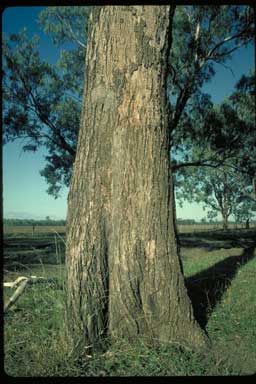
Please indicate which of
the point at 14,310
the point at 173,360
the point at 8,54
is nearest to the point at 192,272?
the point at 14,310

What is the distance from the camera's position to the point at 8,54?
16.0m

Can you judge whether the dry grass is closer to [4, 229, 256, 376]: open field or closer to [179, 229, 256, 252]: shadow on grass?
[4, 229, 256, 376]: open field

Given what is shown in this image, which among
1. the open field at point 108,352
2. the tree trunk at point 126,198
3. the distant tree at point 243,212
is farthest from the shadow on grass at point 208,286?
the distant tree at point 243,212

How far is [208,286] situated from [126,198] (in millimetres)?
Answer: 4027

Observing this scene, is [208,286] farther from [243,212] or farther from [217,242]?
[243,212]

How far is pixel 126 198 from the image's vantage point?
4109 mm

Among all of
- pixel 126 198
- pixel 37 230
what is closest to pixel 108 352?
pixel 126 198

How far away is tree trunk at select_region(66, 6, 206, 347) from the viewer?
13.0 ft

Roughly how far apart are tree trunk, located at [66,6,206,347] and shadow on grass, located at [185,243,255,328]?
1.37m

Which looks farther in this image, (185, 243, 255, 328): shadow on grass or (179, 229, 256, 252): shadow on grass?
(179, 229, 256, 252): shadow on grass

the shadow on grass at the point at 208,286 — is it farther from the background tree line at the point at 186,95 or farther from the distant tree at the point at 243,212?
the distant tree at the point at 243,212

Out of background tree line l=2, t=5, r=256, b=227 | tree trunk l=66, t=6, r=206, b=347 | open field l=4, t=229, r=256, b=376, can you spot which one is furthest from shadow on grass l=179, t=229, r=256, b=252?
tree trunk l=66, t=6, r=206, b=347

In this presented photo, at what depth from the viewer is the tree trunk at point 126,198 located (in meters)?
3.97

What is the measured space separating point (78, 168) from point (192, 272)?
5817 mm
